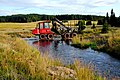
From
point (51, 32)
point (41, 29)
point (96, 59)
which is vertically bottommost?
point (51, 32)

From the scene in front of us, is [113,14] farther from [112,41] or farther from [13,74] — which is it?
[13,74]

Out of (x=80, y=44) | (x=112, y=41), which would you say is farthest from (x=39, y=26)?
(x=112, y=41)

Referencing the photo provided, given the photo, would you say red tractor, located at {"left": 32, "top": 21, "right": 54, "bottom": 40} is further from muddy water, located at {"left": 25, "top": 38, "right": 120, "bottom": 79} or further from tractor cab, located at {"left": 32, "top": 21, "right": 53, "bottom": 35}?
muddy water, located at {"left": 25, "top": 38, "right": 120, "bottom": 79}

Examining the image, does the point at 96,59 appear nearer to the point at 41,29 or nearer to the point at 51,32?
the point at 41,29

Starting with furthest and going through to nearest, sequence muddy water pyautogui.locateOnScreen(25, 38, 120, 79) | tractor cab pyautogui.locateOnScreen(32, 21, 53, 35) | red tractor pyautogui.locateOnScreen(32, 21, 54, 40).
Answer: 1. red tractor pyautogui.locateOnScreen(32, 21, 54, 40)
2. tractor cab pyautogui.locateOnScreen(32, 21, 53, 35)
3. muddy water pyautogui.locateOnScreen(25, 38, 120, 79)

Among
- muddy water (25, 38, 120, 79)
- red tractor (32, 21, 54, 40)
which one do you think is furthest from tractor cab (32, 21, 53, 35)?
muddy water (25, 38, 120, 79)

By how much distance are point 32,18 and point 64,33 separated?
3848 inches

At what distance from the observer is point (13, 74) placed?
1055cm

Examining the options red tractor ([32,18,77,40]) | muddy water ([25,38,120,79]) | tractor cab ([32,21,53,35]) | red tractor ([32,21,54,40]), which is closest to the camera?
muddy water ([25,38,120,79])

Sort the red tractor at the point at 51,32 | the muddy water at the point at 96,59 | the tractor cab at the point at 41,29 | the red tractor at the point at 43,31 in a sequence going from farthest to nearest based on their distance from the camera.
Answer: the red tractor at the point at 51,32, the red tractor at the point at 43,31, the tractor cab at the point at 41,29, the muddy water at the point at 96,59

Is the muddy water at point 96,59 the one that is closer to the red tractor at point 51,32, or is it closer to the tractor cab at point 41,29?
the tractor cab at point 41,29

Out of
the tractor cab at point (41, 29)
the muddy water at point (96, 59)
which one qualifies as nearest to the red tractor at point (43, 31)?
the tractor cab at point (41, 29)

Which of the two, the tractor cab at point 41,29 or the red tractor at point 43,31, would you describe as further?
the red tractor at point 43,31

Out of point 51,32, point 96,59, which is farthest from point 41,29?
point 96,59
